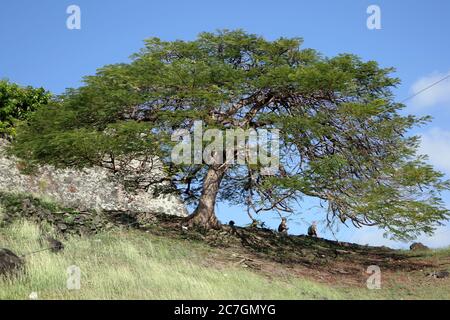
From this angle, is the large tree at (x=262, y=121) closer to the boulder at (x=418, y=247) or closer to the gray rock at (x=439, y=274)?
the gray rock at (x=439, y=274)

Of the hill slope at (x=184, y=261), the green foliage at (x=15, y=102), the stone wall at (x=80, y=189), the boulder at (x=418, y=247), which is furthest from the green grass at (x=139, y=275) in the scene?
the green foliage at (x=15, y=102)

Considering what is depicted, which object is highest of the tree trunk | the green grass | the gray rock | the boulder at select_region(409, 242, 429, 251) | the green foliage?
the green foliage

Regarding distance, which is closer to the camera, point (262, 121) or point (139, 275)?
point (139, 275)

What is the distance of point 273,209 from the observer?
63.8 feet

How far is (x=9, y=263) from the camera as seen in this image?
1352cm

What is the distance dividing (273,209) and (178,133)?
3.85 metres

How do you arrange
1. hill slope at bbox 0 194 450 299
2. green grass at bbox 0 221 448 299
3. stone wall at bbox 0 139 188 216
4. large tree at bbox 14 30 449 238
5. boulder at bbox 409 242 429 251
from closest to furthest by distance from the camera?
green grass at bbox 0 221 448 299 → hill slope at bbox 0 194 450 299 → large tree at bbox 14 30 449 238 → boulder at bbox 409 242 429 251 → stone wall at bbox 0 139 188 216

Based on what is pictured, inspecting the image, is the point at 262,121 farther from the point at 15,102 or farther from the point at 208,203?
the point at 15,102

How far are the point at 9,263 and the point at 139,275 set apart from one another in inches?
114

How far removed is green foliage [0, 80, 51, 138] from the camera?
30.7 metres

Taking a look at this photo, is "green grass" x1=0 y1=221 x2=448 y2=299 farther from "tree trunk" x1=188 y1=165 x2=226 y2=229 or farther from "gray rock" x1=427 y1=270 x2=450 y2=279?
"gray rock" x1=427 y1=270 x2=450 y2=279

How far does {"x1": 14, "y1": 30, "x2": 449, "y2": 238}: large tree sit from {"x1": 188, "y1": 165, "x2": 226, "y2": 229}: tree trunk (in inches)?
1.5

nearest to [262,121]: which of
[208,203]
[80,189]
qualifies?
[208,203]

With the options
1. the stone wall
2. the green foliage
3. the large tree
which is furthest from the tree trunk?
the green foliage
